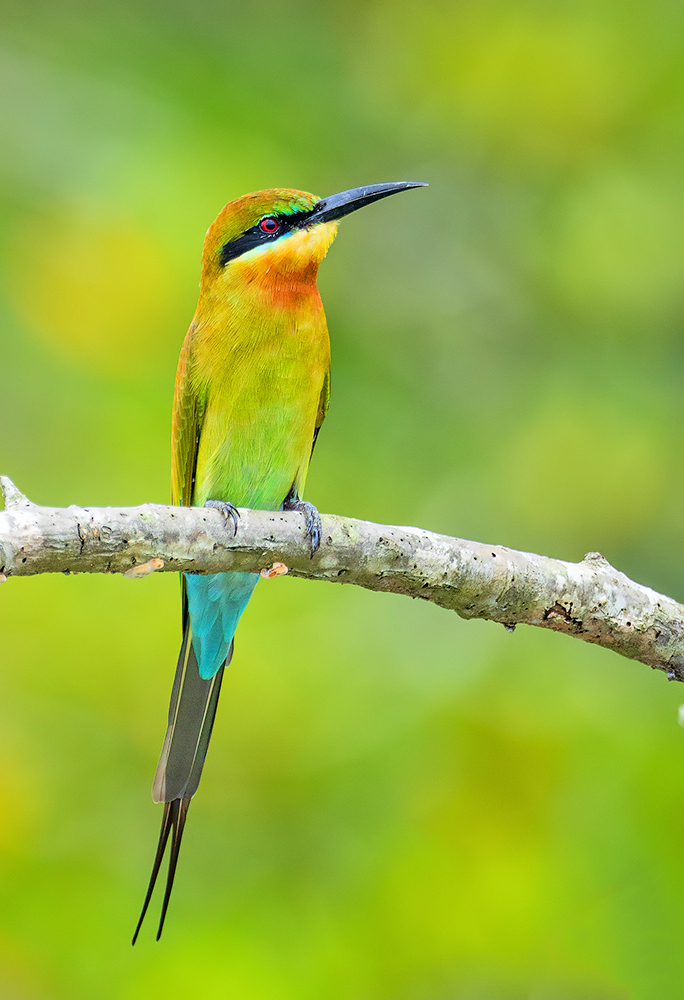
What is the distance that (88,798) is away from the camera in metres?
3.37

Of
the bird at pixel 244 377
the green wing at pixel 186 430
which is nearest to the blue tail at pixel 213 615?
the bird at pixel 244 377

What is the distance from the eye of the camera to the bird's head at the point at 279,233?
2680 millimetres

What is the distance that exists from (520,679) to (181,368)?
54.1 inches

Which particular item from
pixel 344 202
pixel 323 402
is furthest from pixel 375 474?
pixel 344 202

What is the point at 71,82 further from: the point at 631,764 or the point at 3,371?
the point at 631,764

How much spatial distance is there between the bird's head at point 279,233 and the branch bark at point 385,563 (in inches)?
31.9

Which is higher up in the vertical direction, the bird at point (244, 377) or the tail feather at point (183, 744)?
the bird at point (244, 377)

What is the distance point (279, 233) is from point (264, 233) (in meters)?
0.04

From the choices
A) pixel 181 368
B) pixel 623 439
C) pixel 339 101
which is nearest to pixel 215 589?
pixel 181 368

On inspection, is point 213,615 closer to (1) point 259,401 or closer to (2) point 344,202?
(1) point 259,401

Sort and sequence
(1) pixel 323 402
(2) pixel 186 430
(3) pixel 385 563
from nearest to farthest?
(3) pixel 385 563, (2) pixel 186 430, (1) pixel 323 402

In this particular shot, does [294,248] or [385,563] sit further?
[294,248]

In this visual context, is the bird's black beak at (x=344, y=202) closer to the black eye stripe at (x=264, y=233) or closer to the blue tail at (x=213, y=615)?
the black eye stripe at (x=264, y=233)

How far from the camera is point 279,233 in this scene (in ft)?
8.89
